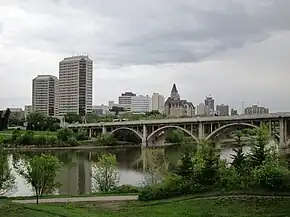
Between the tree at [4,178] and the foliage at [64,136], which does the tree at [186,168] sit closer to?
the tree at [4,178]

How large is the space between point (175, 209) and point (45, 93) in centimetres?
14320

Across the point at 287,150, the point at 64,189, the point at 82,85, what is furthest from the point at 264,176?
the point at 82,85

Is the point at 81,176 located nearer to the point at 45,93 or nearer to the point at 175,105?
the point at 175,105

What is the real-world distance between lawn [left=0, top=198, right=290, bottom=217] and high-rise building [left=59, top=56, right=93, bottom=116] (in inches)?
4876

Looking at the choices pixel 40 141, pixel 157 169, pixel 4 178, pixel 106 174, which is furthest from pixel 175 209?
pixel 40 141

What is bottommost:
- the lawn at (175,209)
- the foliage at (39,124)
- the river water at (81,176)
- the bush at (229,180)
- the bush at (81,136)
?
the river water at (81,176)

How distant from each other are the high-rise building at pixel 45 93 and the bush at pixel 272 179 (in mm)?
139602

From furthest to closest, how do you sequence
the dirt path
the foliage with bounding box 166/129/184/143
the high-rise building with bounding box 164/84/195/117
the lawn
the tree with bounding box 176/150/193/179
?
the high-rise building with bounding box 164/84/195/117, the foliage with bounding box 166/129/184/143, the tree with bounding box 176/150/193/179, the dirt path, the lawn

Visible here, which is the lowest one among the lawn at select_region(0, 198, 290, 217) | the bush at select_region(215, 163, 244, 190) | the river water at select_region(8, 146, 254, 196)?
the river water at select_region(8, 146, 254, 196)

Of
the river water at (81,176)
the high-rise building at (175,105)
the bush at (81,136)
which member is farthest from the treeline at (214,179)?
the high-rise building at (175,105)

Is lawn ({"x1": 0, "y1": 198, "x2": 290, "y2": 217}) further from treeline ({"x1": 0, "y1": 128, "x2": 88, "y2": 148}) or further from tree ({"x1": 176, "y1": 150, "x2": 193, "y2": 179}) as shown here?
treeline ({"x1": 0, "y1": 128, "x2": 88, "y2": 148})

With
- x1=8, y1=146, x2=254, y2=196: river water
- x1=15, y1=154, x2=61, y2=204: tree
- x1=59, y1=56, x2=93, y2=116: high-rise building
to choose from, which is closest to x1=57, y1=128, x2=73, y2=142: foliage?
x1=8, y1=146, x2=254, y2=196: river water

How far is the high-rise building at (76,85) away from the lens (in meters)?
141

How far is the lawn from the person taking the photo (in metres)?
14.2
